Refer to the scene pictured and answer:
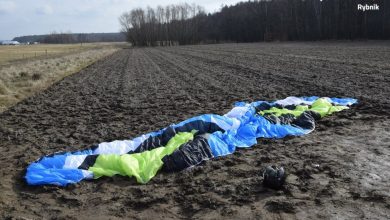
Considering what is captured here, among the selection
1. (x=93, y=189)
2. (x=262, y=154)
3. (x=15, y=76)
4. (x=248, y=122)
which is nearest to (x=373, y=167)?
(x=262, y=154)

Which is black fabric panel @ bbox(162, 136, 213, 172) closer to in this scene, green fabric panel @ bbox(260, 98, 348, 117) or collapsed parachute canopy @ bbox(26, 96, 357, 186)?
collapsed parachute canopy @ bbox(26, 96, 357, 186)

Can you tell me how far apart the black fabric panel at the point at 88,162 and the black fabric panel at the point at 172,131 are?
0.83 m

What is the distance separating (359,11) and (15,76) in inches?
2302

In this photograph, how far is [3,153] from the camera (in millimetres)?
7777

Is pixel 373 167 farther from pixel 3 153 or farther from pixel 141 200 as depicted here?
pixel 3 153

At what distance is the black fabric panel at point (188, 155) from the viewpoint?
627 cm

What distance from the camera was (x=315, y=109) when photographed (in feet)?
30.2

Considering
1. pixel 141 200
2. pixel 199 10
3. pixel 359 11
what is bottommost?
pixel 141 200

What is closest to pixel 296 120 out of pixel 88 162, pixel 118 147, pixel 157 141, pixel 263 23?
pixel 157 141

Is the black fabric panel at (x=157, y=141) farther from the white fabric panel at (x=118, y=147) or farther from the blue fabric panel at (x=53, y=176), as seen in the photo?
the blue fabric panel at (x=53, y=176)

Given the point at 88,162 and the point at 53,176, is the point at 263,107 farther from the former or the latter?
the point at 53,176

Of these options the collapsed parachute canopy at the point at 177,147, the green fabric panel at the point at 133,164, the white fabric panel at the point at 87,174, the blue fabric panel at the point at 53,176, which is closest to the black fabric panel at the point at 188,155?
the collapsed parachute canopy at the point at 177,147

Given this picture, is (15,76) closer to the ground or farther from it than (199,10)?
closer to the ground

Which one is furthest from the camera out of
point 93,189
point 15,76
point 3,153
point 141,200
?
→ point 15,76
